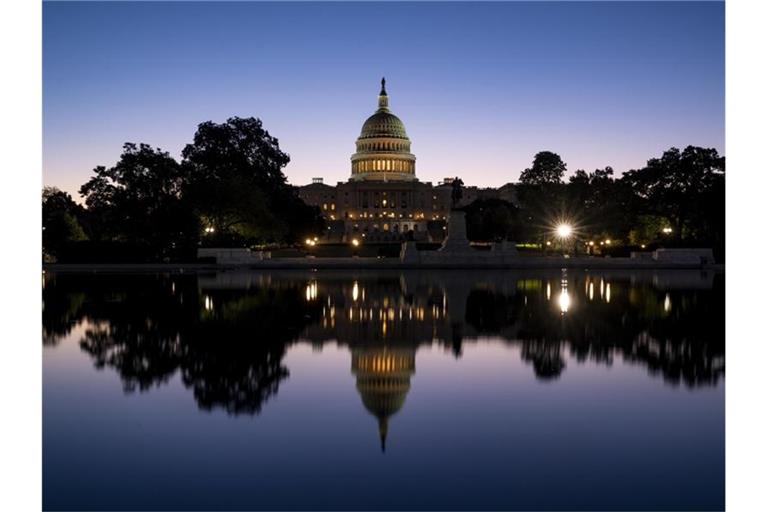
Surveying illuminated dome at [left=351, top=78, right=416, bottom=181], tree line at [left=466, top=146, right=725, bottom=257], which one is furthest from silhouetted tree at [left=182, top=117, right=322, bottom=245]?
illuminated dome at [left=351, top=78, right=416, bottom=181]

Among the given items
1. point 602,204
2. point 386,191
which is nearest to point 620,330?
point 602,204

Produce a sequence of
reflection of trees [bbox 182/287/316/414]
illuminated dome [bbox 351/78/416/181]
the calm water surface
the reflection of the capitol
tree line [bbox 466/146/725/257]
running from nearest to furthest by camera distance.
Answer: the calm water surface
reflection of trees [bbox 182/287/316/414]
the reflection of the capitol
tree line [bbox 466/146/725/257]
illuminated dome [bbox 351/78/416/181]

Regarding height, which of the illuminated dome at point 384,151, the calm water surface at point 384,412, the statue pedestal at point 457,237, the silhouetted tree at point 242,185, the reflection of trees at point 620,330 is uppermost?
the illuminated dome at point 384,151

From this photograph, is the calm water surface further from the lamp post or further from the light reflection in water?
the lamp post

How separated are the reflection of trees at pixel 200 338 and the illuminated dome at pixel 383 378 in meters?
1.37

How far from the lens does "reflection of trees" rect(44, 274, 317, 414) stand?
37.5 feet

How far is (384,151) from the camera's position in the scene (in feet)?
482

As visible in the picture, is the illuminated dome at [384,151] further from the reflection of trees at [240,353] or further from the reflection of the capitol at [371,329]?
the reflection of trees at [240,353]

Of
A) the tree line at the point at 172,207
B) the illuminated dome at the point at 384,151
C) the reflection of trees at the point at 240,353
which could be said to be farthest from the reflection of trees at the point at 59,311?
Answer: the illuminated dome at the point at 384,151

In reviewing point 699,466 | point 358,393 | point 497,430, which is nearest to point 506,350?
point 358,393

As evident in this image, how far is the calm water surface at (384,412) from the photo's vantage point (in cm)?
716

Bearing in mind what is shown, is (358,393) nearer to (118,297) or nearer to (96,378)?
(96,378)

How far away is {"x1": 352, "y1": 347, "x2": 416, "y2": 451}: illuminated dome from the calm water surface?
5 centimetres

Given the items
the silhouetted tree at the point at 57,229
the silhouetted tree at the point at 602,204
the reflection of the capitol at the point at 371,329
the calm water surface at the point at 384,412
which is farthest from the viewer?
the silhouetted tree at the point at 602,204
